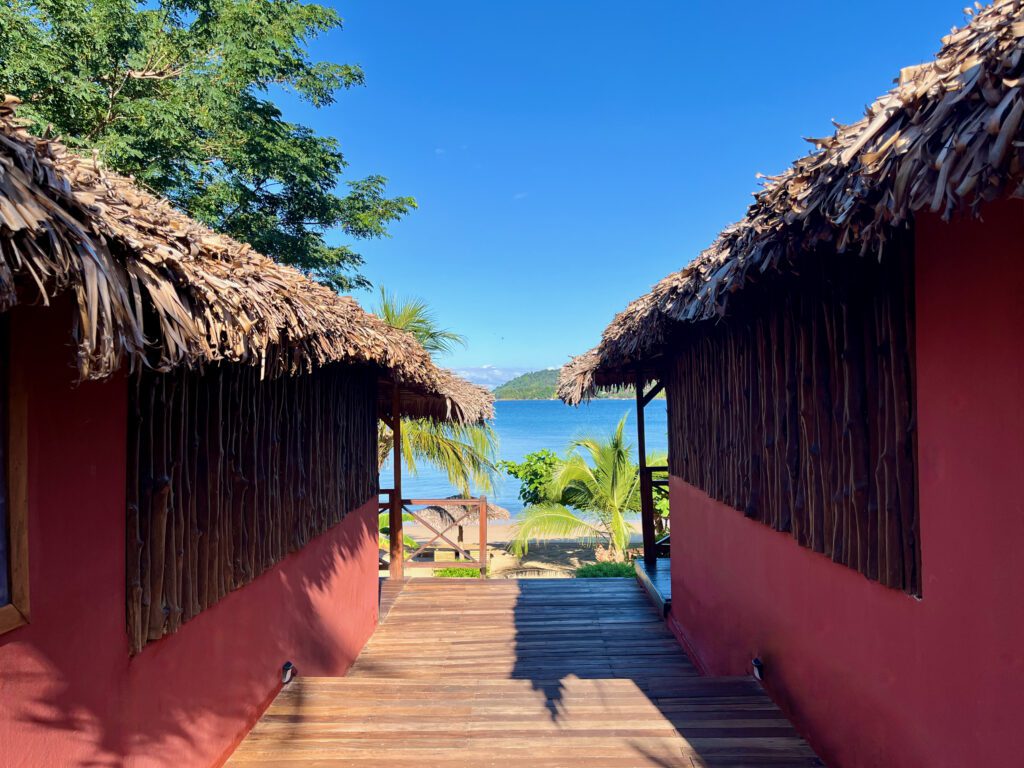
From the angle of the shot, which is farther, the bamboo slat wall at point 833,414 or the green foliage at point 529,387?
the green foliage at point 529,387

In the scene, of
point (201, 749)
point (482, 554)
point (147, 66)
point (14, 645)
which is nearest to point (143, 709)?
point (201, 749)

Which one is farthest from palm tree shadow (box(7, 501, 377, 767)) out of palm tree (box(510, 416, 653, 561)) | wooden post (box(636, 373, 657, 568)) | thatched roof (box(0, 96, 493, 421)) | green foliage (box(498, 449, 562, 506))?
green foliage (box(498, 449, 562, 506))

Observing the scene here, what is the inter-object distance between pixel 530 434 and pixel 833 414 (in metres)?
57.5

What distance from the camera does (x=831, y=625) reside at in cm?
251

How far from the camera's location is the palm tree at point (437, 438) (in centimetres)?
1110

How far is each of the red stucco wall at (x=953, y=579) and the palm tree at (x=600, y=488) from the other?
287 inches

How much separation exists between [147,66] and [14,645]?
8.72m

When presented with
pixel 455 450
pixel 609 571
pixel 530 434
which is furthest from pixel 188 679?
pixel 530 434

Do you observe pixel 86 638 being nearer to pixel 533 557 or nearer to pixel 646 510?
pixel 646 510

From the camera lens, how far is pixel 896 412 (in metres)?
2.02

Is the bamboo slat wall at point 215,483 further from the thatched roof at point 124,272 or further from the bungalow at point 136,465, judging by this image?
the thatched roof at point 124,272

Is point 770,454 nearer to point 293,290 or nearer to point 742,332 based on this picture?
point 742,332

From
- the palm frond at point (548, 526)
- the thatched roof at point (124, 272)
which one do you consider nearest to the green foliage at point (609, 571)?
the palm frond at point (548, 526)

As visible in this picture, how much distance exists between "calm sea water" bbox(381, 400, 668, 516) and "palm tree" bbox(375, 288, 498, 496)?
4214mm
